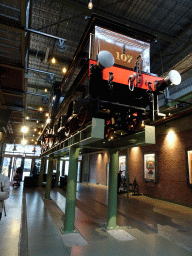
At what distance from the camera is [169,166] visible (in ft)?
27.0

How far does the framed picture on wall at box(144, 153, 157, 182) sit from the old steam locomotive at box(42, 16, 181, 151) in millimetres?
5772

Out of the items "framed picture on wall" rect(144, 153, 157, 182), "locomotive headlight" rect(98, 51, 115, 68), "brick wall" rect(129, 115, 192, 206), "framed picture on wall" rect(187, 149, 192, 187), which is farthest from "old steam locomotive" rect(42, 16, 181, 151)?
"framed picture on wall" rect(144, 153, 157, 182)

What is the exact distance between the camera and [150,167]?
936 centimetres

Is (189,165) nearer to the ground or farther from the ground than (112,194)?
farther from the ground

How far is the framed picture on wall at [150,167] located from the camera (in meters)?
9.04

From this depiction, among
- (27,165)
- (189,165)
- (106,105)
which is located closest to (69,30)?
(106,105)

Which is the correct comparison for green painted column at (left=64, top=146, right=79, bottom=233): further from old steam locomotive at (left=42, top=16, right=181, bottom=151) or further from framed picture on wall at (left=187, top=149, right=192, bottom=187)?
framed picture on wall at (left=187, top=149, right=192, bottom=187)

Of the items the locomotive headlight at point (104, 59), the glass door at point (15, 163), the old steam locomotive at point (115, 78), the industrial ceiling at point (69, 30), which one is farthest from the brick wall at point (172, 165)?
the glass door at point (15, 163)

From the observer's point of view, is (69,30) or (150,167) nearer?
(69,30)

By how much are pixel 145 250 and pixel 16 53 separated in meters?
5.13

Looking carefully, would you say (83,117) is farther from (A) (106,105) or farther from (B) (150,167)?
(B) (150,167)

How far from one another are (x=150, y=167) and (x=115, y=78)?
747 cm

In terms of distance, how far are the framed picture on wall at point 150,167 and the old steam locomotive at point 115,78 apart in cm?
577

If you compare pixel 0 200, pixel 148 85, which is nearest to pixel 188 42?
pixel 148 85
